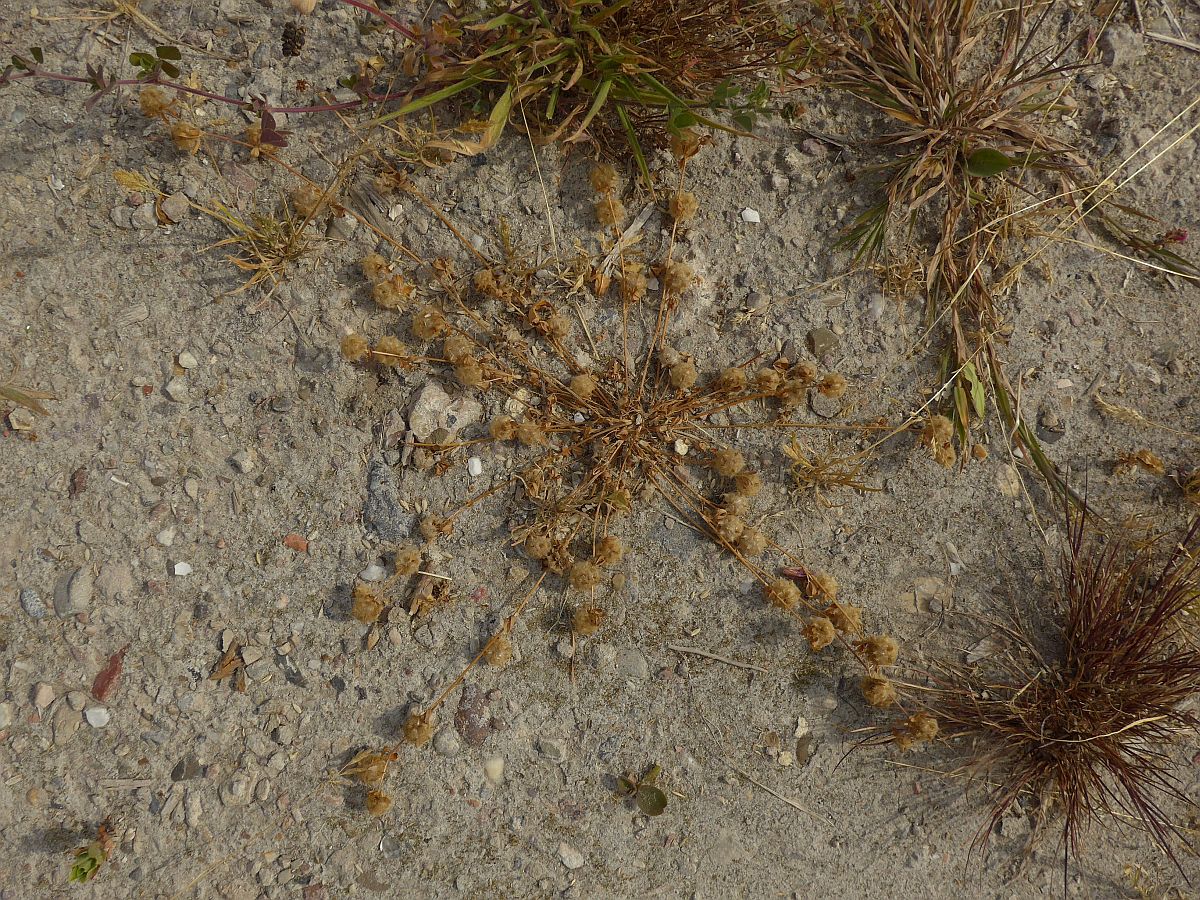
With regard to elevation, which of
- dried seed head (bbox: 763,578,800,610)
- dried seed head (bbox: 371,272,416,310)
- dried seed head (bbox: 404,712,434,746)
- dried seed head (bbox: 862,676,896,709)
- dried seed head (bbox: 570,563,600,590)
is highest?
dried seed head (bbox: 371,272,416,310)

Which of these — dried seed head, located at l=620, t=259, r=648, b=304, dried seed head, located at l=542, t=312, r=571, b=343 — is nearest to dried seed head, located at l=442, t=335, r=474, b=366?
dried seed head, located at l=542, t=312, r=571, b=343

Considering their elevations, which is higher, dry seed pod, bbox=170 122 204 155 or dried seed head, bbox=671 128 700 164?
dried seed head, bbox=671 128 700 164

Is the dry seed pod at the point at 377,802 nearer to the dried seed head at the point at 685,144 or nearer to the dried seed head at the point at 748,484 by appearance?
the dried seed head at the point at 748,484

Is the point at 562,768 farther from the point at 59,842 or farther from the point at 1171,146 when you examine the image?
the point at 1171,146

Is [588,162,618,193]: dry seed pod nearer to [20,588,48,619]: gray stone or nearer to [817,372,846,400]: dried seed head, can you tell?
[817,372,846,400]: dried seed head

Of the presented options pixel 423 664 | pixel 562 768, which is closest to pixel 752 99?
pixel 423 664

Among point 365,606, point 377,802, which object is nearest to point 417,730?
point 377,802

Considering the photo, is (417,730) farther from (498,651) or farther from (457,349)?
(457,349)

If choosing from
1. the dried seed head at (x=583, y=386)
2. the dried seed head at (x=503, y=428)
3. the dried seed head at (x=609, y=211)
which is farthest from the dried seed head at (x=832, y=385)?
the dried seed head at (x=503, y=428)
